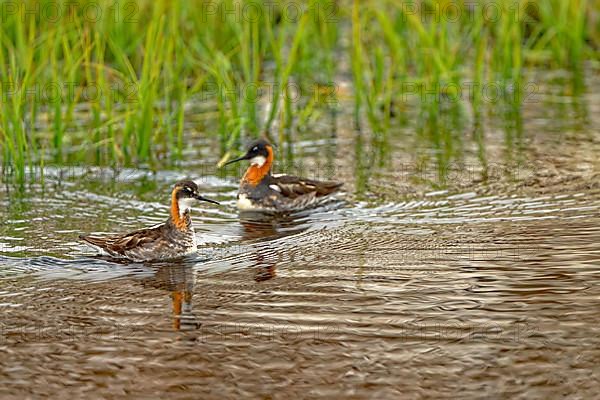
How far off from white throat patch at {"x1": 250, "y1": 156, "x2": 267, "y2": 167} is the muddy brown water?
43 cm

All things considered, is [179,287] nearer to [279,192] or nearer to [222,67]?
[279,192]

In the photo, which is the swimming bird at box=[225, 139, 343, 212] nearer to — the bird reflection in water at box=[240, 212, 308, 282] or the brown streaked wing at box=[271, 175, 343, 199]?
the brown streaked wing at box=[271, 175, 343, 199]

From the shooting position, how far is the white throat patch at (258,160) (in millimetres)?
11633

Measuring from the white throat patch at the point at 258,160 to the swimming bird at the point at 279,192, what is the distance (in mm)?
72

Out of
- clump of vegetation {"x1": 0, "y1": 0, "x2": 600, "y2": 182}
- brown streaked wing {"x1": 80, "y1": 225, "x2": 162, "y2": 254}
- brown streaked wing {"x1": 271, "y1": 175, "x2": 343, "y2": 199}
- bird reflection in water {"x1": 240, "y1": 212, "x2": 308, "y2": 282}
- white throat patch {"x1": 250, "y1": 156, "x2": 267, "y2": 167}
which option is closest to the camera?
bird reflection in water {"x1": 240, "y1": 212, "x2": 308, "y2": 282}

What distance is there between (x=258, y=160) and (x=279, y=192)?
1.70 feet

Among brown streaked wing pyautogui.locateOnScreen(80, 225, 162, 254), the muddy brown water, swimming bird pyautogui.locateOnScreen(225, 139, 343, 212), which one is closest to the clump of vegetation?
the muddy brown water

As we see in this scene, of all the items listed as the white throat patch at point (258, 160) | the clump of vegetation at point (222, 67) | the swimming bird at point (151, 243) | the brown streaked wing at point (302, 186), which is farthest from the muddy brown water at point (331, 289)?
the clump of vegetation at point (222, 67)

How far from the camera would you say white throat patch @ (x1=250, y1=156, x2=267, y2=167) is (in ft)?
38.2

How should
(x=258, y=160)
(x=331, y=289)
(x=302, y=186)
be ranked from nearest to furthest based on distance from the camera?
(x=331, y=289)
(x=302, y=186)
(x=258, y=160)

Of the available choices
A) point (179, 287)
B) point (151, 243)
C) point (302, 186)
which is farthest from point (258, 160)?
point (179, 287)

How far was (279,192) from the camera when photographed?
37.1 feet

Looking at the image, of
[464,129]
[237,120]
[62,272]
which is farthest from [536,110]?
[62,272]

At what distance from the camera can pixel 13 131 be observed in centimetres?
1169
